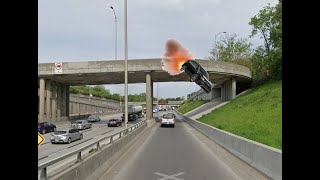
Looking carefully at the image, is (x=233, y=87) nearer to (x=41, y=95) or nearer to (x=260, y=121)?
(x=41, y=95)

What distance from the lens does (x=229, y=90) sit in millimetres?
79438

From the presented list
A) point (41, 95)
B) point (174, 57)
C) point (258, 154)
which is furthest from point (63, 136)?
point (41, 95)

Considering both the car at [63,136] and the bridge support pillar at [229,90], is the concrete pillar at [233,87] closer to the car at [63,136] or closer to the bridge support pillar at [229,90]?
the bridge support pillar at [229,90]

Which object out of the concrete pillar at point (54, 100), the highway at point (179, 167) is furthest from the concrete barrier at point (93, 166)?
the concrete pillar at point (54, 100)

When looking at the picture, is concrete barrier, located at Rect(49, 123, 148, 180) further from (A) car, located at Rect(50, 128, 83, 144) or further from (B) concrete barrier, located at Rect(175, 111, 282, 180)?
(A) car, located at Rect(50, 128, 83, 144)

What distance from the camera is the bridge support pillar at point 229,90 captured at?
75.4 metres

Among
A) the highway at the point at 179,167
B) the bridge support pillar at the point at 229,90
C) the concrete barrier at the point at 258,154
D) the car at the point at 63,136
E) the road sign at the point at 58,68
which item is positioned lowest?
the car at the point at 63,136

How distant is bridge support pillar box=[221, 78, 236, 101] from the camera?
247 ft

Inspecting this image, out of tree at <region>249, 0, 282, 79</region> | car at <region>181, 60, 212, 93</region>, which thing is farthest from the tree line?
car at <region>181, 60, 212, 93</region>

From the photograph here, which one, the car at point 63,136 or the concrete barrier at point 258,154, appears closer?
the concrete barrier at point 258,154
